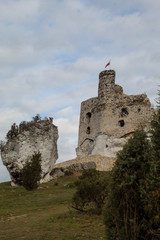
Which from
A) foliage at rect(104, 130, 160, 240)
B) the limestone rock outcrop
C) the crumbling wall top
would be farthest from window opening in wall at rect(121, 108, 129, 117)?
foliage at rect(104, 130, 160, 240)

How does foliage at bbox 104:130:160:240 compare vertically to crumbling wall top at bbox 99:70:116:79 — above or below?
below

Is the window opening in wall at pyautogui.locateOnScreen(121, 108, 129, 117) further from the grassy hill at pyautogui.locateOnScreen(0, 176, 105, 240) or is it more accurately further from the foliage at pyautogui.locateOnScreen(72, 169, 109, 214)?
the foliage at pyautogui.locateOnScreen(72, 169, 109, 214)

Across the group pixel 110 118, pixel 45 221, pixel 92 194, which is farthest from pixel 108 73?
pixel 45 221

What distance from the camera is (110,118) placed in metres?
33.9

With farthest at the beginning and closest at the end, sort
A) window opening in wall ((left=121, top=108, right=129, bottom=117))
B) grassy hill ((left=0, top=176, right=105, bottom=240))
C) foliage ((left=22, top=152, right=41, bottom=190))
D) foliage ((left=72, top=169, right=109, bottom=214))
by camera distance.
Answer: window opening in wall ((left=121, top=108, right=129, bottom=117)) → foliage ((left=22, top=152, right=41, bottom=190)) → foliage ((left=72, top=169, right=109, bottom=214)) → grassy hill ((left=0, top=176, right=105, bottom=240))

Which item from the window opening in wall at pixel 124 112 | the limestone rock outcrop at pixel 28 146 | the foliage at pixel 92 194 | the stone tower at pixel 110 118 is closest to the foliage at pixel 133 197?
the foliage at pixel 92 194

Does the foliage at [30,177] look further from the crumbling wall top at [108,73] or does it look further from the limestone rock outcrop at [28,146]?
the crumbling wall top at [108,73]

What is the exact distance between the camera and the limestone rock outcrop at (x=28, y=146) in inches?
974

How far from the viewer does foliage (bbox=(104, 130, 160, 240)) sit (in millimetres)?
5137

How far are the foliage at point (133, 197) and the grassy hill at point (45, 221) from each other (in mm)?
2593

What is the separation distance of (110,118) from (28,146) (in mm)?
12121

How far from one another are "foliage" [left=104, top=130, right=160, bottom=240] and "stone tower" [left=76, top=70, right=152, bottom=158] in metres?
26.0

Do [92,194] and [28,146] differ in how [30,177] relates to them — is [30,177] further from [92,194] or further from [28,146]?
[92,194]

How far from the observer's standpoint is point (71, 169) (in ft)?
92.5
